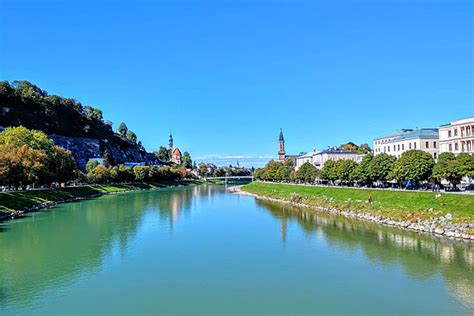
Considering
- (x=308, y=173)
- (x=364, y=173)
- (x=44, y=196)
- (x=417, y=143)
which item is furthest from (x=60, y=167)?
(x=417, y=143)

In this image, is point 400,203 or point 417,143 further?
point 417,143

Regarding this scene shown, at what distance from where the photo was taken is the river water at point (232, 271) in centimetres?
1455

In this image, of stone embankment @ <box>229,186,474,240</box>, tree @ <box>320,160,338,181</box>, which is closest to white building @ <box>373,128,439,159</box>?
tree @ <box>320,160,338,181</box>

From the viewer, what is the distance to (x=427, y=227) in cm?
2852

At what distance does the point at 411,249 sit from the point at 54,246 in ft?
73.7

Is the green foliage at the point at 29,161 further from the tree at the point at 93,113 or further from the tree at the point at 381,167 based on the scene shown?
the tree at the point at 93,113

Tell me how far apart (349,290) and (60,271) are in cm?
1358

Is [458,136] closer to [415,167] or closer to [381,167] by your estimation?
[381,167]

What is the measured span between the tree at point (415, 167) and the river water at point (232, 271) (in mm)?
12433

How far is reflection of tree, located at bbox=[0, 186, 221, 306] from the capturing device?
688 inches

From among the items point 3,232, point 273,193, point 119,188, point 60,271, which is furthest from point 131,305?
point 119,188

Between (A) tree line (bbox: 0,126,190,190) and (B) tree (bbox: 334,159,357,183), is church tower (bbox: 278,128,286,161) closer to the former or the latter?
(A) tree line (bbox: 0,126,190,190)

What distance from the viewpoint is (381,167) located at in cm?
4903

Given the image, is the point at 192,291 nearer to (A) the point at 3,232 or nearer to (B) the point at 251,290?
(B) the point at 251,290
